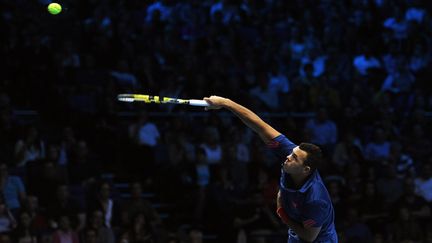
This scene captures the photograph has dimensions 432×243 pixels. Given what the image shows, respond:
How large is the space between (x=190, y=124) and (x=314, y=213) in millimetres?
9015

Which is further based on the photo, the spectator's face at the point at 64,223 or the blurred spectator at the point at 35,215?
the blurred spectator at the point at 35,215

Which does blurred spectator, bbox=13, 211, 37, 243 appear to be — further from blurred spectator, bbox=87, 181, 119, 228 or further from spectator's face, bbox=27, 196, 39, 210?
blurred spectator, bbox=87, 181, 119, 228

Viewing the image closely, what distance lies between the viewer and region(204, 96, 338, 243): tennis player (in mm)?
8500

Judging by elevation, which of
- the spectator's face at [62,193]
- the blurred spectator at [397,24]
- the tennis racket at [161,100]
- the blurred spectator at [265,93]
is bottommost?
the spectator's face at [62,193]

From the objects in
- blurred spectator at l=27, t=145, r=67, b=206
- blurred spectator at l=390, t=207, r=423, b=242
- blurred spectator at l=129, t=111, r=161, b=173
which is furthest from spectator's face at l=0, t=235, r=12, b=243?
blurred spectator at l=390, t=207, r=423, b=242

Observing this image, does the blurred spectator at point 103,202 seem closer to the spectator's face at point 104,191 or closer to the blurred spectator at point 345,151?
Answer: the spectator's face at point 104,191

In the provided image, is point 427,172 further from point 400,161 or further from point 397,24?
point 397,24

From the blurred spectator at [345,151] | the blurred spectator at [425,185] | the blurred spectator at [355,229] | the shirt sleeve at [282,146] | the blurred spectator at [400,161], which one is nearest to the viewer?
the shirt sleeve at [282,146]

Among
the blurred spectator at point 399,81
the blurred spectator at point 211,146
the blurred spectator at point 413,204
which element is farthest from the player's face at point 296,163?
the blurred spectator at point 399,81

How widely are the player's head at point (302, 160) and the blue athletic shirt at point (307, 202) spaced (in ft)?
0.43

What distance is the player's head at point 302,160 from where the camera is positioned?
848 cm

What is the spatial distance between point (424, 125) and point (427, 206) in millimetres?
2615

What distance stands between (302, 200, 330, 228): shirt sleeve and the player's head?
0.33 metres

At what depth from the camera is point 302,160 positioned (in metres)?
8.48
